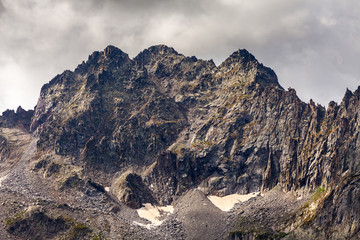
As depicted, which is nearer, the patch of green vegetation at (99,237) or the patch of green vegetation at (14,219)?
the patch of green vegetation at (99,237)

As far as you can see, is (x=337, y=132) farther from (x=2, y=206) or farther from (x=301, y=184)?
(x=2, y=206)

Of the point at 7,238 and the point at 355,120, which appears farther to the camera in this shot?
the point at 355,120

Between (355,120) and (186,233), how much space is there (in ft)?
376

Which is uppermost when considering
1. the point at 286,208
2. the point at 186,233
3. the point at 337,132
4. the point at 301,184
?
the point at 337,132

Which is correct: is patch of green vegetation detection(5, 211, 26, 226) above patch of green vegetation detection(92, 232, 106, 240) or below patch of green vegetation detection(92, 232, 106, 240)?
above

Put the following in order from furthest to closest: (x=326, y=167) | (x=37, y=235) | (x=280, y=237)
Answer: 1. (x=326, y=167)
2. (x=37, y=235)
3. (x=280, y=237)

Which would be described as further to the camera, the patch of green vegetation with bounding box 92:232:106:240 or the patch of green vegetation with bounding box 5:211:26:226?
→ the patch of green vegetation with bounding box 5:211:26:226

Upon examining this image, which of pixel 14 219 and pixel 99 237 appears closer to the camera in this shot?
pixel 99 237

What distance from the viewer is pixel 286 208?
180250mm

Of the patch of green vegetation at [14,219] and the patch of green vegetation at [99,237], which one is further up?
the patch of green vegetation at [14,219]

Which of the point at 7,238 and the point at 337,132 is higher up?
the point at 337,132

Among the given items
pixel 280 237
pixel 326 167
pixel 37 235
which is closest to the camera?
pixel 280 237

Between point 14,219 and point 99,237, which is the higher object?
point 14,219

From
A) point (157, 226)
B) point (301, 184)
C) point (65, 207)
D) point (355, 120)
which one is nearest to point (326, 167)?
point (301, 184)
